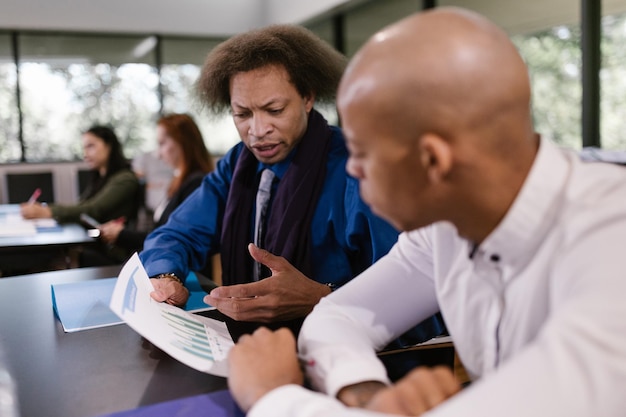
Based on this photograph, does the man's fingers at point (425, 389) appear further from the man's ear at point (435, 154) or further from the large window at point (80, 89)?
the large window at point (80, 89)

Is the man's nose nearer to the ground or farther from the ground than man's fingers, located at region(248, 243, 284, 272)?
farther from the ground

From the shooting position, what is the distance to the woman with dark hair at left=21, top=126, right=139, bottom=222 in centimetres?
343

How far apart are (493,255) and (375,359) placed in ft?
0.76

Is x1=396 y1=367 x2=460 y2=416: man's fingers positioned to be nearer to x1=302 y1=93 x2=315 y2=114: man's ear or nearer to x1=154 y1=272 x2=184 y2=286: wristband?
x1=154 y1=272 x2=184 y2=286: wristband

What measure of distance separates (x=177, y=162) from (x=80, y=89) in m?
A: 3.61

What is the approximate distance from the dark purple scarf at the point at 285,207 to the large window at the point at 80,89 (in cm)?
499

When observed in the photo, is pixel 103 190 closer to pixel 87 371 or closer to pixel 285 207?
pixel 285 207

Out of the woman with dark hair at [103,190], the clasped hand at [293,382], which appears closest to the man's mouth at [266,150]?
the clasped hand at [293,382]

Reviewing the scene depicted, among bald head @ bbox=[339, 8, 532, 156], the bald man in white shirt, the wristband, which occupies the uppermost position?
bald head @ bbox=[339, 8, 532, 156]

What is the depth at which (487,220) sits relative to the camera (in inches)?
26.5

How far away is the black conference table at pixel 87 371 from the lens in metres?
0.84

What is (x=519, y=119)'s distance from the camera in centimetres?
63

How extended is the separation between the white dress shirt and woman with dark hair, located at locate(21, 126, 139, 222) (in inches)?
114

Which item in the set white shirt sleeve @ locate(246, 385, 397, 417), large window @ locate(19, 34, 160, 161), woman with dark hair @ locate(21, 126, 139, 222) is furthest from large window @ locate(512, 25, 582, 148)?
large window @ locate(19, 34, 160, 161)
